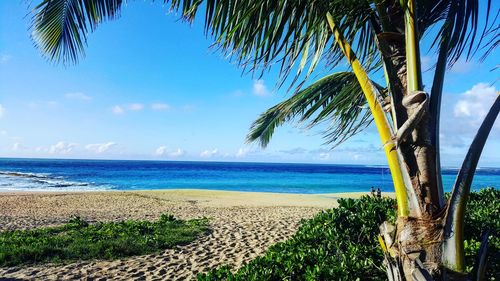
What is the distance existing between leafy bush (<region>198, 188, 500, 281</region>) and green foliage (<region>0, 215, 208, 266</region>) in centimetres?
397

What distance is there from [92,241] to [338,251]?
585 cm

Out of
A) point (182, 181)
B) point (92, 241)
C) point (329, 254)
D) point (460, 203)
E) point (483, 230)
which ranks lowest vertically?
point (182, 181)

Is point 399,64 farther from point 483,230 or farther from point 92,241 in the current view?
point 92,241

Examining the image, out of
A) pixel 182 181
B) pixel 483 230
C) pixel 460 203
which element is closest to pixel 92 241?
pixel 483 230

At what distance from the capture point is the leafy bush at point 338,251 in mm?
2725

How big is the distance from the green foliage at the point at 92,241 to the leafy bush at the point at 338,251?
3971 millimetres

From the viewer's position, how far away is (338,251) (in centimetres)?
316

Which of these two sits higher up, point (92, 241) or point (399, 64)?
point (399, 64)

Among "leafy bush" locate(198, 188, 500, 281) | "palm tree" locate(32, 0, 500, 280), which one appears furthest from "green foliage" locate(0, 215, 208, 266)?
"palm tree" locate(32, 0, 500, 280)

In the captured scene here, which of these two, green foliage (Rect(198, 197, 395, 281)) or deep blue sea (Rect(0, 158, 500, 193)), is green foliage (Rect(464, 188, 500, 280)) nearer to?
green foliage (Rect(198, 197, 395, 281))

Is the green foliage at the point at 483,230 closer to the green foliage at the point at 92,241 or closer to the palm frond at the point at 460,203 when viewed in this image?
the palm frond at the point at 460,203

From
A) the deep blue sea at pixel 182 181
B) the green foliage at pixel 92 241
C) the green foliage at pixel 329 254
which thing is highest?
the green foliage at pixel 329 254

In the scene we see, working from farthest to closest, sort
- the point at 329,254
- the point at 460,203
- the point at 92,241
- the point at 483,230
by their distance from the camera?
the point at 92,241 → the point at 483,230 → the point at 329,254 → the point at 460,203

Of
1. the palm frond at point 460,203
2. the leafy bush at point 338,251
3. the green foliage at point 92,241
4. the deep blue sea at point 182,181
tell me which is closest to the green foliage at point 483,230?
the leafy bush at point 338,251
